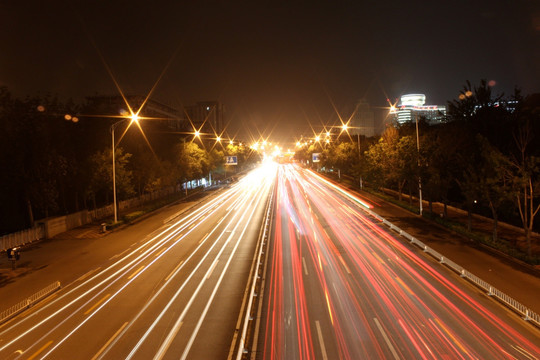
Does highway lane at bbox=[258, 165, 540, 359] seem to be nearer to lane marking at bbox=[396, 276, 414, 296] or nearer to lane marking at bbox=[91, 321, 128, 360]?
lane marking at bbox=[396, 276, 414, 296]

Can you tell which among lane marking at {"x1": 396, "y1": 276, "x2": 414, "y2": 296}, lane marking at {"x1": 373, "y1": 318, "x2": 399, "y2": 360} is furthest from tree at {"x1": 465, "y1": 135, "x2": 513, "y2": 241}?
lane marking at {"x1": 373, "y1": 318, "x2": 399, "y2": 360}

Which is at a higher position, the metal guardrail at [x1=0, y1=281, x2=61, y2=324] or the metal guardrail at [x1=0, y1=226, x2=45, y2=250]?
the metal guardrail at [x1=0, y1=226, x2=45, y2=250]

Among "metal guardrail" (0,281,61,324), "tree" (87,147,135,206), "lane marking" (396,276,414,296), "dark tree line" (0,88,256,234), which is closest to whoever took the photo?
"metal guardrail" (0,281,61,324)

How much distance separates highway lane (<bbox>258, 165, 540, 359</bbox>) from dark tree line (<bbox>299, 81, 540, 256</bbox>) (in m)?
5.68

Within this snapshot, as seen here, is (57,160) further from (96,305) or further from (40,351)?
(40,351)

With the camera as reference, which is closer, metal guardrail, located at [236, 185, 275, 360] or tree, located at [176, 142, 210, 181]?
metal guardrail, located at [236, 185, 275, 360]

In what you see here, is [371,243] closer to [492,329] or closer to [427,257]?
[427,257]

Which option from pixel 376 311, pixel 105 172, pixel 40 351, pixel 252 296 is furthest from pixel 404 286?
pixel 105 172

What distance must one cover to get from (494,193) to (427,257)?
242 inches

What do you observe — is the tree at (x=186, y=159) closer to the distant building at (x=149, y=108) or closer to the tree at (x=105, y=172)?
the distant building at (x=149, y=108)

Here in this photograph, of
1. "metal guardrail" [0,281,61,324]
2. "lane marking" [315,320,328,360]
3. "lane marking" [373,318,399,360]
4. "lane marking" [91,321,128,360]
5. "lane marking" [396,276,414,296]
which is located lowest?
"lane marking" [396,276,414,296]

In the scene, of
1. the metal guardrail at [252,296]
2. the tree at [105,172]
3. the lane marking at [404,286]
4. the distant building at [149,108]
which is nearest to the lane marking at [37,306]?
the metal guardrail at [252,296]

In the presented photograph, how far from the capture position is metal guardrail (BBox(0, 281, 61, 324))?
1361 cm

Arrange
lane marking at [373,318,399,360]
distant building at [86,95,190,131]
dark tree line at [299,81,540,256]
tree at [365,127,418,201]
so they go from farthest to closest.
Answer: distant building at [86,95,190,131] < tree at [365,127,418,201] < dark tree line at [299,81,540,256] < lane marking at [373,318,399,360]
